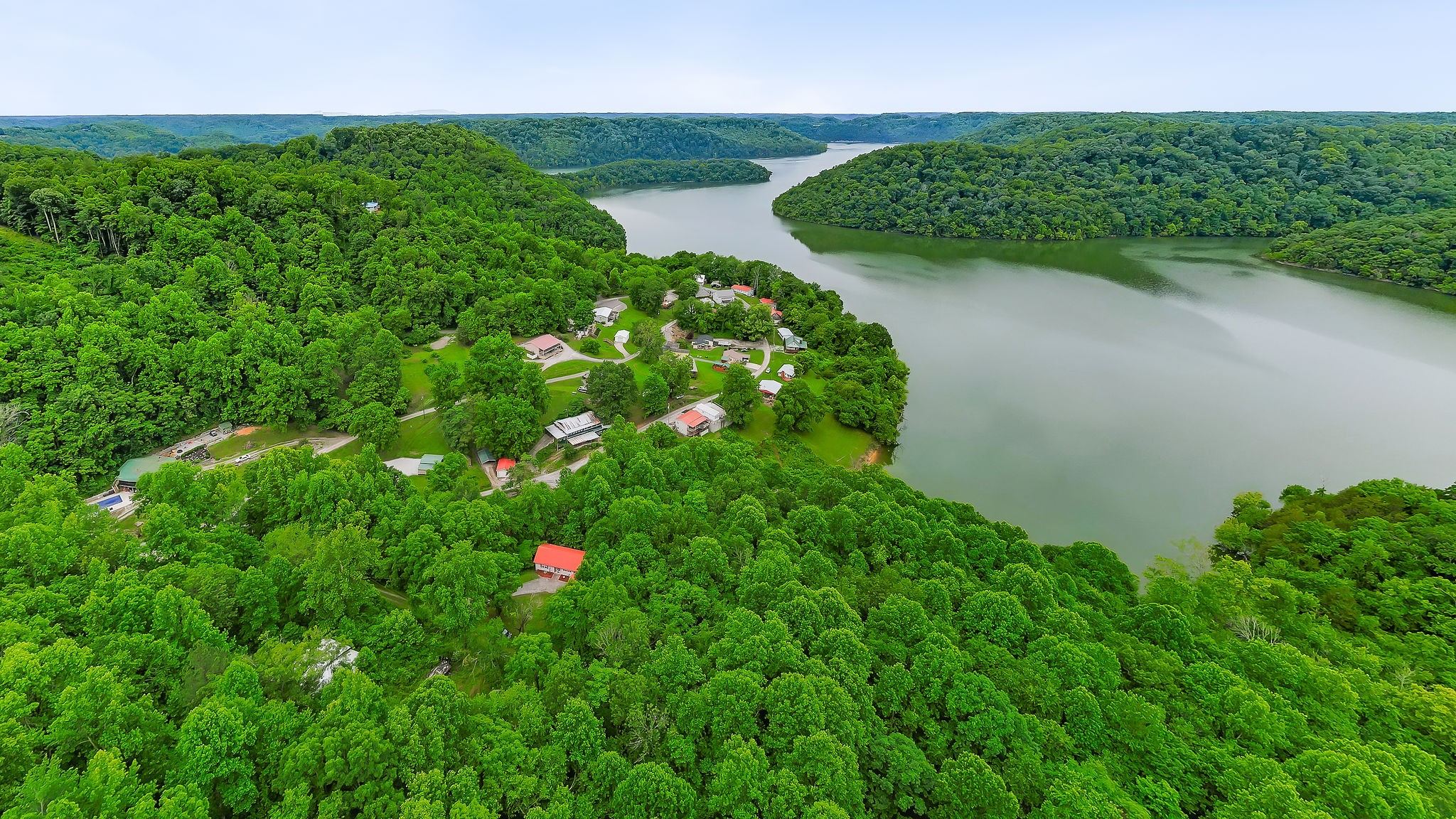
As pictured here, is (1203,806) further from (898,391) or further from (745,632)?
(898,391)

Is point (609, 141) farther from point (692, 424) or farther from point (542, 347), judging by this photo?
point (692, 424)

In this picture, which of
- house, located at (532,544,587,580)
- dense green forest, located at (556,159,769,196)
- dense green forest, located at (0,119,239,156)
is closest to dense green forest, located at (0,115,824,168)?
dense green forest, located at (0,119,239,156)

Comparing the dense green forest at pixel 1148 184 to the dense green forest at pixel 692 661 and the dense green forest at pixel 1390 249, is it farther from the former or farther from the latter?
the dense green forest at pixel 692 661

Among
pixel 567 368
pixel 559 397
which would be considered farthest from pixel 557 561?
pixel 567 368

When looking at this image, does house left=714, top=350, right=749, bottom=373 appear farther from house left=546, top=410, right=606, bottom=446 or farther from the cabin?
house left=546, top=410, right=606, bottom=446

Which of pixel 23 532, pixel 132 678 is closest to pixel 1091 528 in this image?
pixel 132 678

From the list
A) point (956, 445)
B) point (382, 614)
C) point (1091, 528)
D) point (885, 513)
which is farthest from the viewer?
point (956, 445)

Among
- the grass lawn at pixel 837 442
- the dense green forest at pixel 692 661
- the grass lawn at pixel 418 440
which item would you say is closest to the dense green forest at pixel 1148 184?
the grass lawn at pixel 837 442
